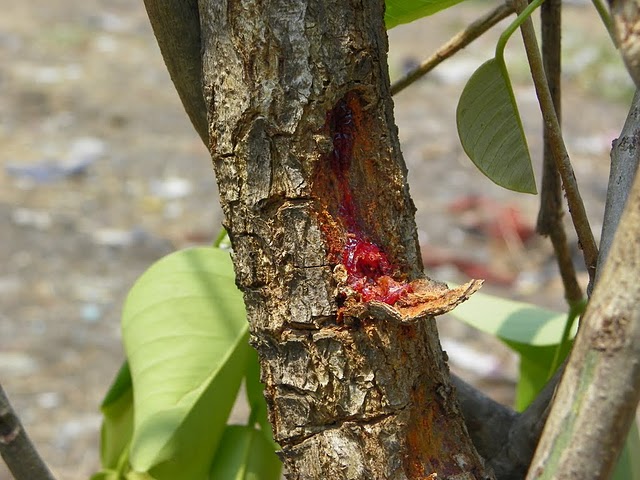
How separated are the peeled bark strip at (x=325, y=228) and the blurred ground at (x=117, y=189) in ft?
5.41

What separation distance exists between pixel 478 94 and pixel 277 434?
23cm

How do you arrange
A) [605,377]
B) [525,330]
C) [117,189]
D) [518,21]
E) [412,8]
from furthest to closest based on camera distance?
[117,189] < [525,330] < [412,8] < [518,21] < [605,377]

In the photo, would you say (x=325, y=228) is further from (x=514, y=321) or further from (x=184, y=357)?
(x=514, y=321)

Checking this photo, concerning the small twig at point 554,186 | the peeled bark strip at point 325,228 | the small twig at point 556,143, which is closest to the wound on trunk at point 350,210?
the peeled bark strip at point 325,228

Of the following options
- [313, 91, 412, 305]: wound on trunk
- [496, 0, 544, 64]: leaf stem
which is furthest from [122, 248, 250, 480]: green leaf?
[496, 0, 544, 64]: leaf stem

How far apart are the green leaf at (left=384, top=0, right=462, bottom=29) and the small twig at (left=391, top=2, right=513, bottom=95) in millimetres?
63

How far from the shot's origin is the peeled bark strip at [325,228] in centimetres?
49

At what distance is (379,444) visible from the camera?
0.51 m

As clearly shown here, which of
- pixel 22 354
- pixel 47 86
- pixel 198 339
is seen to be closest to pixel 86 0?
pixel 47 86

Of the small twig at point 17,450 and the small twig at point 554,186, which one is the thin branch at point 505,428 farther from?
the small twig at point 17,450

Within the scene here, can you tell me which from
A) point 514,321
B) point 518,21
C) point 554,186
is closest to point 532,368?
point 514,321

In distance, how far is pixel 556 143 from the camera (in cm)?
54

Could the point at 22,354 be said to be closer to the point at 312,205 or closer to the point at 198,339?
the point at 198,339

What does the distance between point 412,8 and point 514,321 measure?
283 millimetres
